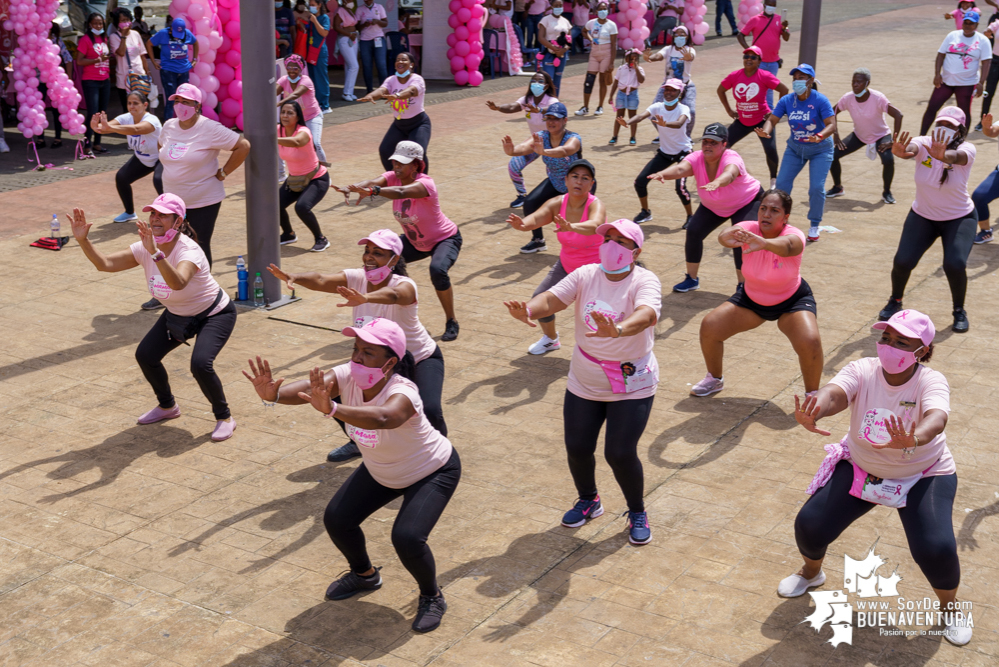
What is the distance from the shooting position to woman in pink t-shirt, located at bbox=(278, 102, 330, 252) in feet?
38.5

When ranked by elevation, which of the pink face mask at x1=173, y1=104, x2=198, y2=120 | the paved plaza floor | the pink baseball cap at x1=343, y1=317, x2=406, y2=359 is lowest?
the paved plaza floor

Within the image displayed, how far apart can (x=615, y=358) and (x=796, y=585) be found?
1.57m

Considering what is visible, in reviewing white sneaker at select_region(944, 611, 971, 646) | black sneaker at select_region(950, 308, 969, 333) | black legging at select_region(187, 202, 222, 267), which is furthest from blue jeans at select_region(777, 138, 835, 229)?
white sneaker at select_region(944, 611, 971, 646)

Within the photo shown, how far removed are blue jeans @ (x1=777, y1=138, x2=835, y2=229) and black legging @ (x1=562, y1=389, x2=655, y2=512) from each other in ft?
22.4

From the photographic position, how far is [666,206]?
47.0 ft

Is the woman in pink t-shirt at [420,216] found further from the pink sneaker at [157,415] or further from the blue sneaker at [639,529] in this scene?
the blue sneaker at [639,529]

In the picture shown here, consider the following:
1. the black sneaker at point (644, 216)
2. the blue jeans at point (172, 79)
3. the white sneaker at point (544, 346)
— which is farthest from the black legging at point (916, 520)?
the blue jeans at point (172, 79)

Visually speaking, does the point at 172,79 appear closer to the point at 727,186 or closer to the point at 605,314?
the point at 727,186

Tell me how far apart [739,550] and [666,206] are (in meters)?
8.54

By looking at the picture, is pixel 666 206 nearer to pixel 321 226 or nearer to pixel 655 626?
pixel 321 226

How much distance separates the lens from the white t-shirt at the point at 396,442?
538 centimetres

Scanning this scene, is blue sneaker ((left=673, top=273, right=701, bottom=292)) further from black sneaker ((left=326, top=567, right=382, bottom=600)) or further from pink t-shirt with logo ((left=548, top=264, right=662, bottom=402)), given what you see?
black sneaker ((left=326, top=567, right=382, bottom=600))

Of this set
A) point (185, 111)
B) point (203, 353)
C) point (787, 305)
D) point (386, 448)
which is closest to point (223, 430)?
point (203, 353)

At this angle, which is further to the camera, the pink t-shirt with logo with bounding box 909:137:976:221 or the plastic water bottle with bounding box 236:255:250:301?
the plastic water bottle with bounding box 236:255:250:301
